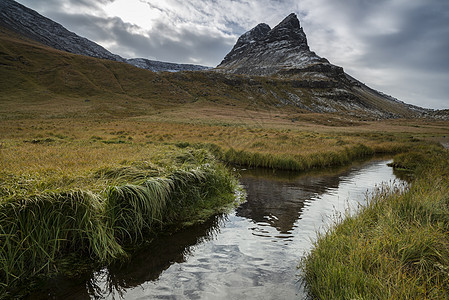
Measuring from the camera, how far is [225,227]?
8.53 meters

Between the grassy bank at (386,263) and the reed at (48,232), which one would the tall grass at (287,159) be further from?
the reed at (48,232)

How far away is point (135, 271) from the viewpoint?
5.72m

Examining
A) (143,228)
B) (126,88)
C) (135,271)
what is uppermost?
(126,88)

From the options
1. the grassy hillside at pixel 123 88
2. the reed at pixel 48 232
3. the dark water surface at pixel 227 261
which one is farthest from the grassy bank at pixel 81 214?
the grassy hillside at pixel 123 88

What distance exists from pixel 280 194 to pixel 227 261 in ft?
22.8

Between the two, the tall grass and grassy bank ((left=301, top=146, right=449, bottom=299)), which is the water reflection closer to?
the tall grass

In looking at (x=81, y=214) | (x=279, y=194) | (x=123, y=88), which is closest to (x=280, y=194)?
(x=279, y=194)

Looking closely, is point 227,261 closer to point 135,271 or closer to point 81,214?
point 135,271

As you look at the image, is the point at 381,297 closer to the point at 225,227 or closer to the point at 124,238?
the point at 225,227

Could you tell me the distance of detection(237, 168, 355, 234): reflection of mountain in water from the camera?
31.2 ft

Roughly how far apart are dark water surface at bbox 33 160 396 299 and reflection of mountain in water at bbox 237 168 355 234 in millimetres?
47

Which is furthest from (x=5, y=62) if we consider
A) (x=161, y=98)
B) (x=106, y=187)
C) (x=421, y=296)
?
(x=421, y=296)

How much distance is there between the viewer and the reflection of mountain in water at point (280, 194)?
31.2 feet

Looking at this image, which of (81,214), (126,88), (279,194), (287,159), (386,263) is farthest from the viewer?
(126,88)
